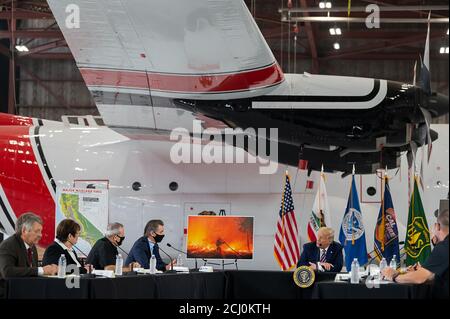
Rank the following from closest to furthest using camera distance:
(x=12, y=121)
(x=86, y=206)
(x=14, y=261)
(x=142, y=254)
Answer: (x=14, y=261) < (x=142, y=254) < (x=86, y=206) < (x=12, y=121)

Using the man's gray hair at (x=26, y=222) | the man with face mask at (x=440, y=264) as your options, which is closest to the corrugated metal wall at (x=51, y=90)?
the man's gray hair at (x=26, y=222)

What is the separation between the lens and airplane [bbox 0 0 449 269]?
7.69 metres

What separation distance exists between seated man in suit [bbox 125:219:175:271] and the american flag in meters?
1.86

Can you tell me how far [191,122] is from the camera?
9.20 metres

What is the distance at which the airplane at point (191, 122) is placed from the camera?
303 inches

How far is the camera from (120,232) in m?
7.45

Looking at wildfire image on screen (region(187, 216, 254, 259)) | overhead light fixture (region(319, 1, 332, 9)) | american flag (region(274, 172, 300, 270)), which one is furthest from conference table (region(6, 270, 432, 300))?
overhead light fixture (region(319, 1, 332, 9))

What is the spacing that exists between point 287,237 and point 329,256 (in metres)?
1.64

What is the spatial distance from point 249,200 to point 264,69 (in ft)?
7.86

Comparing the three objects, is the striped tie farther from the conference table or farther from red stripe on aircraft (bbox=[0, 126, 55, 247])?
red stripe on aircraft (bbox=[0, 126, 55, 247])

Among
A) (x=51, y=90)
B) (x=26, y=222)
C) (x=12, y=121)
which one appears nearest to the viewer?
(x=26, y=222)

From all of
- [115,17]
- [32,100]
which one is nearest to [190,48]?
[115,17]

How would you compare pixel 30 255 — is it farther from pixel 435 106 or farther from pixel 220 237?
pixel 435 106

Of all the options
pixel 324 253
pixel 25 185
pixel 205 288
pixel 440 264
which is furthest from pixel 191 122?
pixel 440 264
